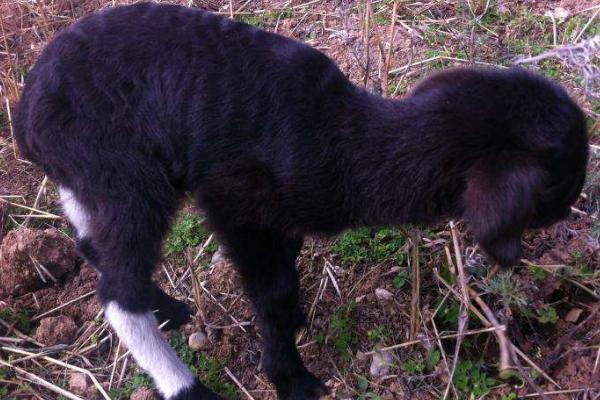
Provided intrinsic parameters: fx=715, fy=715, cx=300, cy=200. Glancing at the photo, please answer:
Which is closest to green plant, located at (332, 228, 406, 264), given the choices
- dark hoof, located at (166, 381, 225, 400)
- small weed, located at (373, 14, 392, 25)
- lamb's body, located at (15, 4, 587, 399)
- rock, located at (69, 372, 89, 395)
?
lamb's body, located at (15, 4, 587, 399)

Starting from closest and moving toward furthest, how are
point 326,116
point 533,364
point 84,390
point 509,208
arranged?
1. point 509,208
2. point 326,116
3. point 533,364
4. point 84,390

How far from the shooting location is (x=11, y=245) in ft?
11.9

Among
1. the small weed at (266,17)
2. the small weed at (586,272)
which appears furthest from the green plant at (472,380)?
the small weed at (266,17)

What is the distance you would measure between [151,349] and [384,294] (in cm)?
112

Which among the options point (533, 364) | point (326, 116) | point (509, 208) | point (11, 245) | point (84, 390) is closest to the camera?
point (509, 208)

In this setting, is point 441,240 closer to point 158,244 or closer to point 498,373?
point 498,373

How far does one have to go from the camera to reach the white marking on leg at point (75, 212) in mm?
2860

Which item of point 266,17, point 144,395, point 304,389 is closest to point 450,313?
point 304,389

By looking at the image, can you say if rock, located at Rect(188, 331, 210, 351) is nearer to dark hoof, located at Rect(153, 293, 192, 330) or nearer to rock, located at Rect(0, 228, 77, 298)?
dark hoof, located at Rect(153, 293, 192, 330)

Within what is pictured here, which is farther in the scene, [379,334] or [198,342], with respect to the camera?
[198,342]

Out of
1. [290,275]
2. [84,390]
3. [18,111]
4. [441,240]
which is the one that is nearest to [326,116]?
[290,275]

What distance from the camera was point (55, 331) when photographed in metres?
3.47

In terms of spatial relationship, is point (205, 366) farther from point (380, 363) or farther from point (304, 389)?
point (380, 363)

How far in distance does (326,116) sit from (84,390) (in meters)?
1.72
